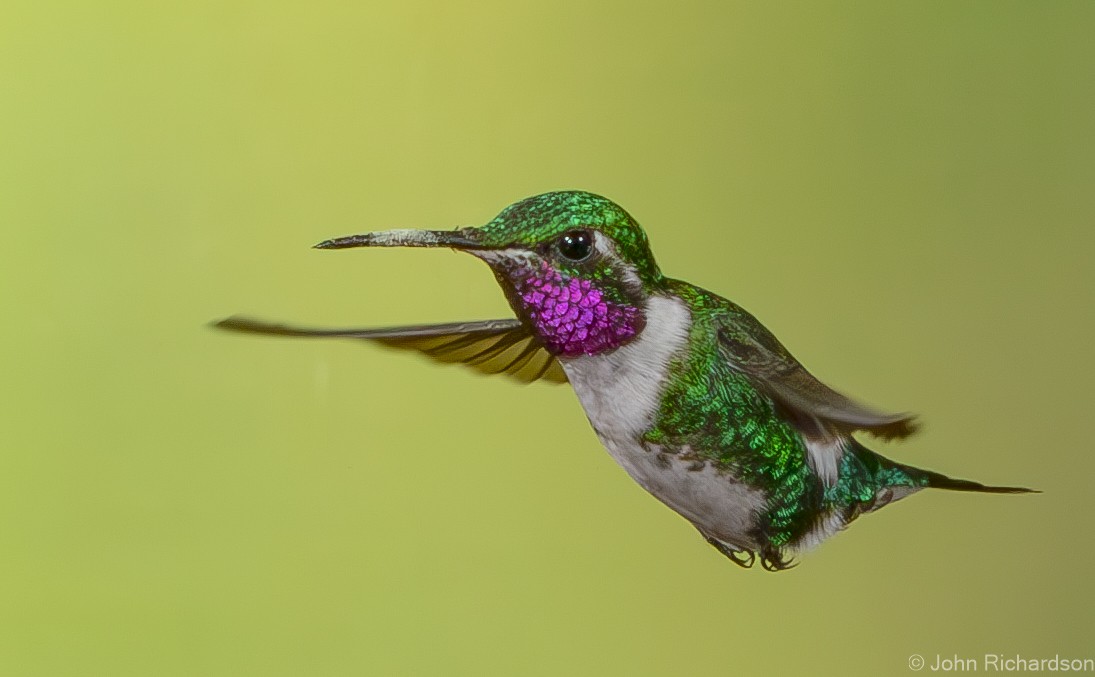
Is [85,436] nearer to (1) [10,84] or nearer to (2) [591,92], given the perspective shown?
(1) [10,84]

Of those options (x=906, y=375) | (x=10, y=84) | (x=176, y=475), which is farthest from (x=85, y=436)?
(x=906, y=375)

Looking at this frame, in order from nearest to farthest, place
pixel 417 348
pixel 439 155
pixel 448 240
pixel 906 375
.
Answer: pixel 448 240 → pixel 417 348 → pixel 439 155 → pixel 906 375

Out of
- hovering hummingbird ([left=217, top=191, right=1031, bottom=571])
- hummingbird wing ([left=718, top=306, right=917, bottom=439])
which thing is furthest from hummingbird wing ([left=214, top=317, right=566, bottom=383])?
hummingbird wing ([left=718, top=306, right=917, bottom=439])

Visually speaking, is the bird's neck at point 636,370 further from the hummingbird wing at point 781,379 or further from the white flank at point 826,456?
the white flank at point 826,456

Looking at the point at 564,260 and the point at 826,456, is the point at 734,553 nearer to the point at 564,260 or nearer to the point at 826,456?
the point at 826,456

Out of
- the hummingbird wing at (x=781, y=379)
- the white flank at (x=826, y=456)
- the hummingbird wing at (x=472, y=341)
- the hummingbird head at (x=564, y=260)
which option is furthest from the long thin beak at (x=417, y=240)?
the white flank at (x=826, y=456)

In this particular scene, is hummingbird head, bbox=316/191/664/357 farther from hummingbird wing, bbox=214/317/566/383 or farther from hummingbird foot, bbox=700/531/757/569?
hummingbird foot, bbox=700/531/757/569

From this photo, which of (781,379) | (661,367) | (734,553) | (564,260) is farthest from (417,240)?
(734,553)
